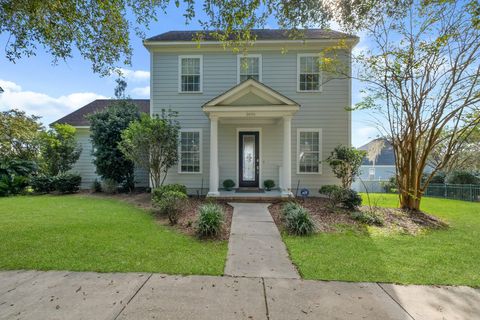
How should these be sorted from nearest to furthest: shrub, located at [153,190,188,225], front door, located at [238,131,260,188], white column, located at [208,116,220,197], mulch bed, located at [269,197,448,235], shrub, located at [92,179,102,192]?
mulch bed, located at [269,197,448,235] < shrub, located at [153,190,188,225] < white column, located at [208,116,220,197] < front door, located at [238,131,260,188] < shrub, located at [92,179,102,192]

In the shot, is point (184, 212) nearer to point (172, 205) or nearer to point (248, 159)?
point (172, 205)

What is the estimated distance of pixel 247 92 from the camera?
892 centimetres

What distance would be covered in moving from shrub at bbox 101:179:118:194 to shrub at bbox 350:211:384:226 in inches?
398

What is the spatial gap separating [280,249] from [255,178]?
5933 millimetres

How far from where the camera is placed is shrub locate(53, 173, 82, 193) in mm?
10945

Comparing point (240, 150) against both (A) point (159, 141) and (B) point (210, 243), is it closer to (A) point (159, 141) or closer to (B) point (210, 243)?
A: (A) point (159, 141)

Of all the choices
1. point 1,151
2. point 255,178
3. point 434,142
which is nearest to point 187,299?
point 255,178

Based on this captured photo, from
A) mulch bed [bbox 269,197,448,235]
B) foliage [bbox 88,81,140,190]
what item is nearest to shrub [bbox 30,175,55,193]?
foliage [bbox 88,81,140,190]

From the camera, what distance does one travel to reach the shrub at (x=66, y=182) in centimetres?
1095

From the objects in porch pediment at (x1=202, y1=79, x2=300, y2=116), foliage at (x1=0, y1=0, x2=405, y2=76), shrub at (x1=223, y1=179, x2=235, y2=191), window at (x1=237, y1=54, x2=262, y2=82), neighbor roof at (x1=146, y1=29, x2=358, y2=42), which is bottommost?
shrub at (x1=223, y1=179, x2=235, y2=191)

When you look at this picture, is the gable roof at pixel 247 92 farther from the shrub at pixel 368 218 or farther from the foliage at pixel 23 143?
the foliage at pixel 23 143

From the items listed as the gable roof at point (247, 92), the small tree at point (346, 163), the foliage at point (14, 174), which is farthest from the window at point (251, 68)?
the foliage at point (14, 174)

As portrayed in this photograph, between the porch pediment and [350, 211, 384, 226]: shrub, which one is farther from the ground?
the porch pediment

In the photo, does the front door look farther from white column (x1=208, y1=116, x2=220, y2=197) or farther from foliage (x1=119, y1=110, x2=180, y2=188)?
foliage (x1=119, y1=110, x2=180, y2=188)
